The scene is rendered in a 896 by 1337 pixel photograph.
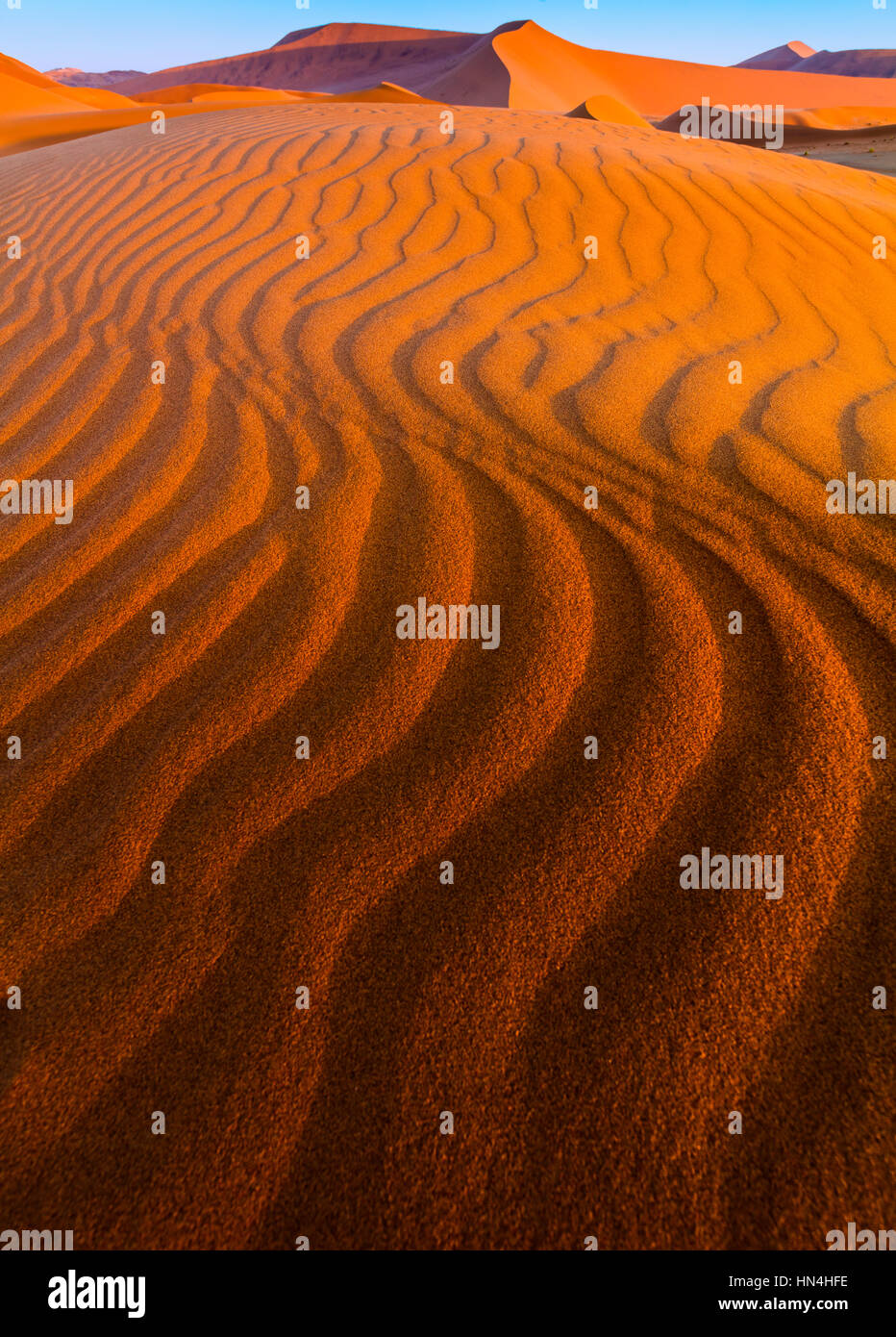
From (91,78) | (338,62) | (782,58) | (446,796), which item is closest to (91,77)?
(91,78)

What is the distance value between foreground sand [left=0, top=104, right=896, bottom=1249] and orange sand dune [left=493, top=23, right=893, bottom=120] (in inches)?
2128

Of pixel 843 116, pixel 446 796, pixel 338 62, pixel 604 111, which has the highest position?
pixel 338 62

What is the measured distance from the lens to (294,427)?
2.84m

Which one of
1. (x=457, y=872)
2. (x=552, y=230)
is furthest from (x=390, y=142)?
(x=457, y=872)

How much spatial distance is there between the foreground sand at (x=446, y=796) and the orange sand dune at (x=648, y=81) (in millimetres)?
54042

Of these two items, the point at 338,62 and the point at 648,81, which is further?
the point at 338,62

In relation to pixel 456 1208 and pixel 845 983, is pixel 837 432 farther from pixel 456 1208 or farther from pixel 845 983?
pixel 456 1208

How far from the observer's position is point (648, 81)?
5878 centimetres

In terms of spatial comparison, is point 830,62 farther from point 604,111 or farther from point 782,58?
point 604,111

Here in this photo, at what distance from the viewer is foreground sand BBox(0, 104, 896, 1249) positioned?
3.31 feet

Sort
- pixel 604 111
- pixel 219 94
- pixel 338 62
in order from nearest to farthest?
pixel 604 111, pixel 219 94, pixel 338 62

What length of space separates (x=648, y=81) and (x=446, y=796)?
246 feet

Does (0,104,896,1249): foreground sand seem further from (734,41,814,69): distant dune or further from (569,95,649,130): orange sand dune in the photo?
(734,41,814,69): distant dune
